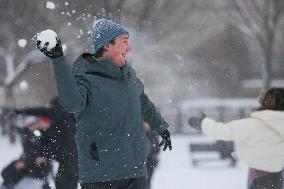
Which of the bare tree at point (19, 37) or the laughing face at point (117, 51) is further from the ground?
the bare tree at point (19, 37)

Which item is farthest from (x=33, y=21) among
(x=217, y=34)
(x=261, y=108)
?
(x=261, y=108)

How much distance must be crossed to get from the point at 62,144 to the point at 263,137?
1771 mm

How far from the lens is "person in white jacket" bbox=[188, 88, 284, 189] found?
3549mm

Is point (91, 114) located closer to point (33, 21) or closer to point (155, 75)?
point (33, 21)

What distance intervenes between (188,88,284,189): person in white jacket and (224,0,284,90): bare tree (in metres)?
10.3

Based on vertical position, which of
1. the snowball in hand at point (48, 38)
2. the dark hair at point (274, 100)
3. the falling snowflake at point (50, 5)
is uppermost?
the falling snowflake at point (50, 5)

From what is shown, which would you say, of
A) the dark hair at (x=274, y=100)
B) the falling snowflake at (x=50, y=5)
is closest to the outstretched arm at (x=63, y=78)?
the dark hair at (x=274, y=100)

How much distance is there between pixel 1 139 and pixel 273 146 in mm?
10900

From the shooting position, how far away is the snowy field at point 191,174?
6.61 metres

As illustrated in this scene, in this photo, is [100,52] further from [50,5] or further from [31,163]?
[50,5]

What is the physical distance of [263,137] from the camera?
3.57 m

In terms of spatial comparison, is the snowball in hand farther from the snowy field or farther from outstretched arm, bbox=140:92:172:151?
the snowy field

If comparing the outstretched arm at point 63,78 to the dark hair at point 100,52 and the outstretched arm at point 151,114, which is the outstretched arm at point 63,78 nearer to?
the dark hair at point 100,52

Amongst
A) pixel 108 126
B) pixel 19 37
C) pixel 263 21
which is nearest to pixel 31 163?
pixel 108 126
